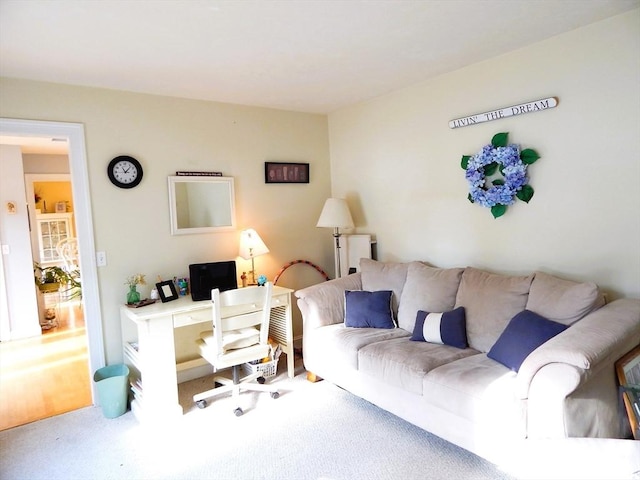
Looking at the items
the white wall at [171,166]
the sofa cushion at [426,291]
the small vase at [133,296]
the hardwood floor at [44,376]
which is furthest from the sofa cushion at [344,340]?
the hardwood floor at [44,376]

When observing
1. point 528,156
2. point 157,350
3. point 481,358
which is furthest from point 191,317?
point 528,156

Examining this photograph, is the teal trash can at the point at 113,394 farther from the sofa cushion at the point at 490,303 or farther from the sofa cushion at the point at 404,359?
the sofa cushion at the point at 490,303

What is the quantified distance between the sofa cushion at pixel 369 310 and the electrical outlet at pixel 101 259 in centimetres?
193

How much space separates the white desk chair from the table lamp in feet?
2.20

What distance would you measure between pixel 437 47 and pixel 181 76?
1.80 m

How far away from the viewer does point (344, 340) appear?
3.01 metres

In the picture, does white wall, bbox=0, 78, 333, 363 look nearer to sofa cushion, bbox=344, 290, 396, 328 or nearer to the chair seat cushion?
the chair seat cushion

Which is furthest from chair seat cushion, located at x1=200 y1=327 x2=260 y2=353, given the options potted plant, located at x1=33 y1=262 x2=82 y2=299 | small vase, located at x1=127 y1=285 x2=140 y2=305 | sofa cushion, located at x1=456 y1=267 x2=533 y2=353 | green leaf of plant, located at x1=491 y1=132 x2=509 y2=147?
potted plant, located at x1=33 y1=262 x2=82 y2=299

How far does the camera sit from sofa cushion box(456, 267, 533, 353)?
2627mm

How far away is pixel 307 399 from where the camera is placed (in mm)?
3141

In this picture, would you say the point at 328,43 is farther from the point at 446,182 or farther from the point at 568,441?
the point at 568,441

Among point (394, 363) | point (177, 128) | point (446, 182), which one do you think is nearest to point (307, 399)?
point (394, 363)

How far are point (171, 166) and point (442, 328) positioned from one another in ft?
8.27

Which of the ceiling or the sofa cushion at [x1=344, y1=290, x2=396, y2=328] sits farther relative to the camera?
the sofa cushion at [x1=344, y1=290, x2=396, y2=328]
